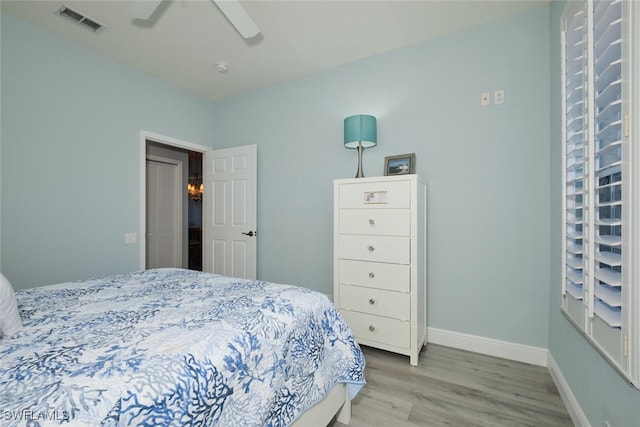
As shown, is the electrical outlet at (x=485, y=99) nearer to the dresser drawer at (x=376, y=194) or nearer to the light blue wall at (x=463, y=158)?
the light blue wall at (x=463, y=158)

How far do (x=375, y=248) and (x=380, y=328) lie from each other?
622 mm

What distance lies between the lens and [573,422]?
1.47 meters

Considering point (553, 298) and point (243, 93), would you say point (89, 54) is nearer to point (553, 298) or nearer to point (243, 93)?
point (243, 93)

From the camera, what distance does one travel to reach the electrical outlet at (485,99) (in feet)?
7.41

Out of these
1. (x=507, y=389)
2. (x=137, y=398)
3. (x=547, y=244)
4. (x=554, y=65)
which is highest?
(x=554, y=65)

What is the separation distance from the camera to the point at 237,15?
173 centimetres

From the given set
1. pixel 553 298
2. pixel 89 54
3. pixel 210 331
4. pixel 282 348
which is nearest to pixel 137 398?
pixel 210 331

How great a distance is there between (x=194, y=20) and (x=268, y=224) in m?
2.03

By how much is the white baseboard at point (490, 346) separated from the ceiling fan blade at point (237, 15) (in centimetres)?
270

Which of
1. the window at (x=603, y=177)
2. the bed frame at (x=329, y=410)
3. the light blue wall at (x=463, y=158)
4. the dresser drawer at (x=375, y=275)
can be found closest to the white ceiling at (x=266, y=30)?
the light blue wall at (x=463, y=158)

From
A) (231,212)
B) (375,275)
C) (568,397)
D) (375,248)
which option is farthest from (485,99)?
(231,212)

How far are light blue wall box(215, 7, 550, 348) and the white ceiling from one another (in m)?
0.19

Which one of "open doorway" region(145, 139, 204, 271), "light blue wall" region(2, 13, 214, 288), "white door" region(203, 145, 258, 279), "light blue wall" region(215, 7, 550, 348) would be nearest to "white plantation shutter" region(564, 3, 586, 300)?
"light blue wall" region(215, 7, 550, 348)

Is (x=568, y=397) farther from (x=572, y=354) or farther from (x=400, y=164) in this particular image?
(x=400, y=164)
